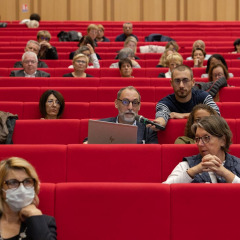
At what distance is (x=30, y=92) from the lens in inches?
67.9

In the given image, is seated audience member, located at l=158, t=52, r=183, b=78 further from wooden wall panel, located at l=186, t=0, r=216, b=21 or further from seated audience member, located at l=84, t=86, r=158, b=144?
wooden wall panel, located at l=186, t=0, r=216, b=21

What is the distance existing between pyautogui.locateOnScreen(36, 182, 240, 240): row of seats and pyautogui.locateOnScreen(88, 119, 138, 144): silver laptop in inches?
11.9

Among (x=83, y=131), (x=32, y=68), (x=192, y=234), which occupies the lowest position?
(x=192, y=234)

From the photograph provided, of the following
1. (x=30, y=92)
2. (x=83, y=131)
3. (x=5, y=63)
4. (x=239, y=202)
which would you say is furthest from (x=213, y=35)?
(x=239, y=202)

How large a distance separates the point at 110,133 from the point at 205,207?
362 mm

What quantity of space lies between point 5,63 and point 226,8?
2.25 metres

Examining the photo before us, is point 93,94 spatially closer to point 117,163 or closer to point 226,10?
point 117,163

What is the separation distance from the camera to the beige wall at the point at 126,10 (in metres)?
4.17

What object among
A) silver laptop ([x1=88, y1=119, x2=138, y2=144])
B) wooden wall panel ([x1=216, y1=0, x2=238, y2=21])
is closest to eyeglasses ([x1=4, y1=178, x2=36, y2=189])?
silver laptop ([x1=88, y1=119, x2=138, y2=144])

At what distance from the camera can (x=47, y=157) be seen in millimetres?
1100

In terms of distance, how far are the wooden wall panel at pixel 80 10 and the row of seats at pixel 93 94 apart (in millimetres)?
2558

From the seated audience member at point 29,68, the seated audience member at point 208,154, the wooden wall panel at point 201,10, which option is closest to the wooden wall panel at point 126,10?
the wooden wall panel at point 201,10

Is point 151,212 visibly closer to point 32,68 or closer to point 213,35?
point 32,68

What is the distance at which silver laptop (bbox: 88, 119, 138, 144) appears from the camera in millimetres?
1163
